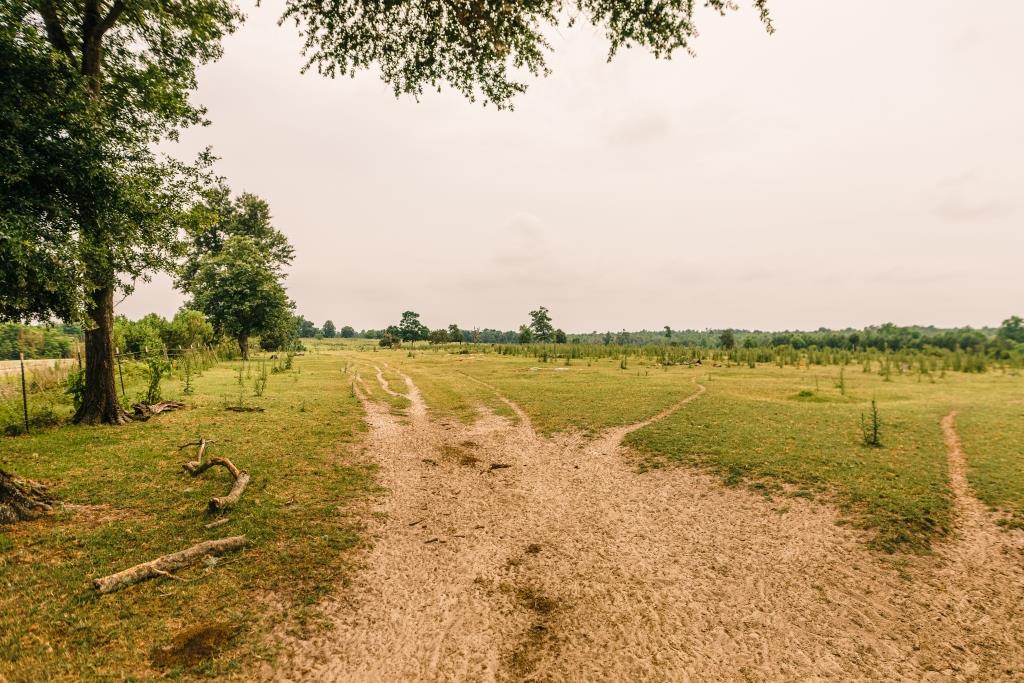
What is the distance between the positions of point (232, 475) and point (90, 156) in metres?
6.19

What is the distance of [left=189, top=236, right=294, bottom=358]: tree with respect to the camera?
120 ft

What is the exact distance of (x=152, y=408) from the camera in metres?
13.0

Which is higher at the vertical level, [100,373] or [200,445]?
[100,373]

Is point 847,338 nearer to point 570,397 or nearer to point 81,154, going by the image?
point 570,397

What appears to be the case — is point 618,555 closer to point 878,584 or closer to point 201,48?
point 878,584

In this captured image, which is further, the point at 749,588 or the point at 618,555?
the point at 618,555

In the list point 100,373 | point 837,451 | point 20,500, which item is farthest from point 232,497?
point 837,451

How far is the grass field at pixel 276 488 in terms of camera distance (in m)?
4.14

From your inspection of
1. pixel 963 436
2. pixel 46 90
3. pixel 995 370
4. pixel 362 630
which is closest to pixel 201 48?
pixel 46 90

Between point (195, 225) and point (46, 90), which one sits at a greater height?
point (46, 90)

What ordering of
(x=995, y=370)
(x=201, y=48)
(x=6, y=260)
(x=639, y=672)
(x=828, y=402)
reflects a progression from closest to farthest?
1. (x=639, y=672)
2. (x=6, y=260)
3. (x=201, y=48)
4. (x=828, y=402)
5. (x=995, y=370)

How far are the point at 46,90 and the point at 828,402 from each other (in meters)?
23.5

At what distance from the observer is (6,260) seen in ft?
19.1

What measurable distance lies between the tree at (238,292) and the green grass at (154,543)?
97.9 ft
